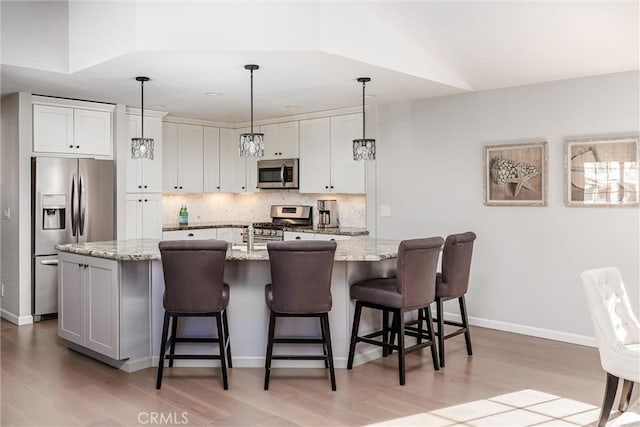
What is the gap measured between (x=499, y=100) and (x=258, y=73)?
232 cm

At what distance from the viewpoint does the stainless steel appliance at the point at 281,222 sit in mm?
6879

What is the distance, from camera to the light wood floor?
3.15m

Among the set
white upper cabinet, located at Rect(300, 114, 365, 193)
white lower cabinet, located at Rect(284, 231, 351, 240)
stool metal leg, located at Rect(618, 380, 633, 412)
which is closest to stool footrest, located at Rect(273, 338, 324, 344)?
stool metal leg, located at Rect(618, 380, 633, 412)

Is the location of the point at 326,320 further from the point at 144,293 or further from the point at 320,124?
the point at 320,124

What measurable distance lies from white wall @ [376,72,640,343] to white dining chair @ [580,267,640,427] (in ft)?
5.24

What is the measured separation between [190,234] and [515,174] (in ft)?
13.2

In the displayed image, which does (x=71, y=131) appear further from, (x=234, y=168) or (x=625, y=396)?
(x=625, y=396)

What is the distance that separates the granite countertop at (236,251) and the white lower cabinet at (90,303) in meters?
0.07

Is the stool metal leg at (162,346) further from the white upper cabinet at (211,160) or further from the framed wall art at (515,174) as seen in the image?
the white upper cabinet at (211,160)

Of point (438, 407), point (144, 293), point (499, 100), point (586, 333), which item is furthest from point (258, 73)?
point (586, 333)

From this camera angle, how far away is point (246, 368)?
156 inches

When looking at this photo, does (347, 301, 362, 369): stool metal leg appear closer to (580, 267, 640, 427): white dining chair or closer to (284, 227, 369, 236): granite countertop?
(580, 267, 640, 427): white dining chair

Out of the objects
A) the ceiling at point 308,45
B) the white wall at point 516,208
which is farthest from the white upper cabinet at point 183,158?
the white wall at point 516,208

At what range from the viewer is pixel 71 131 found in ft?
18.6
